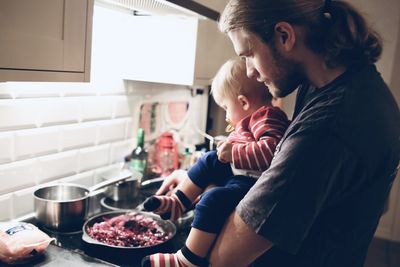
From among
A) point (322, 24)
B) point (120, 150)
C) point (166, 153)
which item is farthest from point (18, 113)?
point (322, 24)

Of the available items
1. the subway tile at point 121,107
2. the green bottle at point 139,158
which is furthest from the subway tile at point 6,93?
the green bottle at point 139,158

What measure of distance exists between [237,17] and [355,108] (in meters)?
0.39

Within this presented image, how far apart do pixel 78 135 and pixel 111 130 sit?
23cm

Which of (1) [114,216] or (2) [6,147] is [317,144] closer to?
(1) [114,216]

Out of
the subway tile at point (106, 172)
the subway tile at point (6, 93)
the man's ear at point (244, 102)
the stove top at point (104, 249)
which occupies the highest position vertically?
the man's ear at point (244, 102)

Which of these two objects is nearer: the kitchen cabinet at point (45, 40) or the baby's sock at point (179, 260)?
the kitchen cabinet at point (45, 40)

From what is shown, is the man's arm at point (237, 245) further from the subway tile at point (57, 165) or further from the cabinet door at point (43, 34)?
the subway tile at point (57, 165)

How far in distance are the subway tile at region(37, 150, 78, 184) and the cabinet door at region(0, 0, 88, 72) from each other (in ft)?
1.92

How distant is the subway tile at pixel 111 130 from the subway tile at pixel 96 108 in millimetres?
37

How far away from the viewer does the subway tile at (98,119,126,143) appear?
1876 millimetres

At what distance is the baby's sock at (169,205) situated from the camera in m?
1.40

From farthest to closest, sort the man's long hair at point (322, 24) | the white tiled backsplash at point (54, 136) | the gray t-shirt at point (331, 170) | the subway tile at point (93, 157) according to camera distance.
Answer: the subway tile at point (93, 157)
the white tiled backsplash at point (54, 136)
the man's long hair at point (322, 24)
the gray t-shirt at point (331, 170)

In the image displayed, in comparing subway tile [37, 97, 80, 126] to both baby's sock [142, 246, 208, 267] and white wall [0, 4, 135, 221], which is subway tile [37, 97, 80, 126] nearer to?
white wall [0, 4, 135, 221]

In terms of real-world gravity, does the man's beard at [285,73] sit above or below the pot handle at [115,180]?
above
